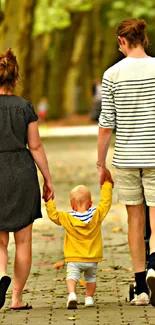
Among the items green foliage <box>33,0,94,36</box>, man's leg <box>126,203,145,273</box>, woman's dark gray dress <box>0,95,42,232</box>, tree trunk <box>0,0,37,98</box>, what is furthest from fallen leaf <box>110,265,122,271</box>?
green foliage <box>33,0,94,36</box>

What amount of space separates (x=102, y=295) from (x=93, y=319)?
48.7 inches

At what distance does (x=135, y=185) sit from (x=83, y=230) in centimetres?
47

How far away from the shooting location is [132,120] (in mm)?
8578

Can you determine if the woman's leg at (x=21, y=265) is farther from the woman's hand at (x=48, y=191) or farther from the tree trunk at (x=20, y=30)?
the tree trunk at (x=20, y=30)

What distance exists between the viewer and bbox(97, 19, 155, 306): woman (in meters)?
8.56

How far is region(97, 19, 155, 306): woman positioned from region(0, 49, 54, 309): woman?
47cm

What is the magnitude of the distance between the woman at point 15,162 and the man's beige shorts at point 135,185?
536 mm

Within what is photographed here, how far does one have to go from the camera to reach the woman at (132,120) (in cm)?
856

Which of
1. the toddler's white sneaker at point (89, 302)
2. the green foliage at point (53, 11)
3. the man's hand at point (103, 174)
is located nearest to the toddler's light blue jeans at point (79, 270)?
the toddler's white sneaker at point (89, 302)

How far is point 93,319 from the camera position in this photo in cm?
812

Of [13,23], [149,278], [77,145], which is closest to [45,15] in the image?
[77,145]

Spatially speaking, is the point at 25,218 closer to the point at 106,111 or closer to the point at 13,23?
the point at 106,111

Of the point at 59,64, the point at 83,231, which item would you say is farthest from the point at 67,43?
the point at 83,231

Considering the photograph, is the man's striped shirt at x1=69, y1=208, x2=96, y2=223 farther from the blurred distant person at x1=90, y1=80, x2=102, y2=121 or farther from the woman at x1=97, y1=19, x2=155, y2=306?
the blurred distant person at x1=90, y1=80, x2=102, y2=121
